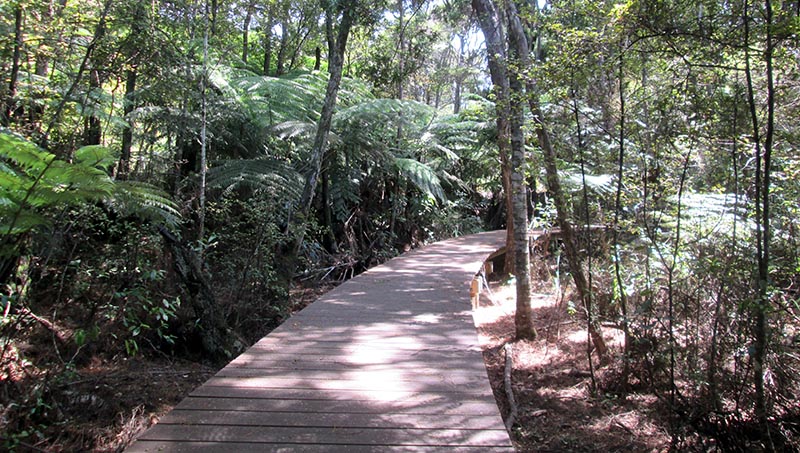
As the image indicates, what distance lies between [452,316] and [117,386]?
322cm

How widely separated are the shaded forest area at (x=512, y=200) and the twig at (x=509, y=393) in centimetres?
58

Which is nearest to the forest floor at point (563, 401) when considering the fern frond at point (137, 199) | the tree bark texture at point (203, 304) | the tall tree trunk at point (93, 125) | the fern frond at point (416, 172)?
the tree bark texture at point (203, 304)

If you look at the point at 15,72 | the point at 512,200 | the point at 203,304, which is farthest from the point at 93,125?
the point at 512,200

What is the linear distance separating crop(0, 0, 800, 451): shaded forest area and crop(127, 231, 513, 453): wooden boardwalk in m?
1.10

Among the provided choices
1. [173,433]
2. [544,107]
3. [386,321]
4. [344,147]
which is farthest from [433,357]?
[344,147]

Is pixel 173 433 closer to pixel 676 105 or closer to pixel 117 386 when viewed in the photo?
pixel 117 386

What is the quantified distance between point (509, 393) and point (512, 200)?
253 cm

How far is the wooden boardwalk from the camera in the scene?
2570 mm

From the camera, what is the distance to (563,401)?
17.0 feet

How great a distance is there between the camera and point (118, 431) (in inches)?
152

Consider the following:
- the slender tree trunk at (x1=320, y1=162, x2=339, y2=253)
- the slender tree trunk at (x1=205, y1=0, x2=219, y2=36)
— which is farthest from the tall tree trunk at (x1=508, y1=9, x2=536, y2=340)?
the slender tree trunk at (x1=320, y1=162, x2=339, y2=253)

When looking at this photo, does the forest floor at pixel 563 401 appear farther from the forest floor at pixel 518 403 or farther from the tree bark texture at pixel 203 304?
the tree bark texture at pixel 203 304

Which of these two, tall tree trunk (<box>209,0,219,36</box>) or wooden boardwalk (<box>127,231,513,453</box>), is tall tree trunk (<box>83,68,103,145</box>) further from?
wooden boardwalk (<box>127,231,513,453</box>)

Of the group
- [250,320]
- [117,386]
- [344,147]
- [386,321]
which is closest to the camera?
[117,386]
